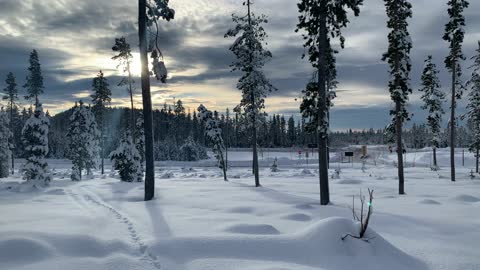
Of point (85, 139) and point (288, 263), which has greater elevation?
point (85, 139)

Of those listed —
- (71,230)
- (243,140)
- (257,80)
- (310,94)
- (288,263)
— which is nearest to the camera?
(288,263)

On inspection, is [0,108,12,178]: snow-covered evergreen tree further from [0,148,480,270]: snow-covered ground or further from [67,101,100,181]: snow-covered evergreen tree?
[0,148,480,270]: snow-covered ground

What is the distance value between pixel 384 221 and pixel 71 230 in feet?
29.5

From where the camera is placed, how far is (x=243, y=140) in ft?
429

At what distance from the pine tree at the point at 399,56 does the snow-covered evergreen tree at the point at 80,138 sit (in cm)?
3681

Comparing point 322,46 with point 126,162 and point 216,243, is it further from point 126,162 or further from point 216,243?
point 126,162

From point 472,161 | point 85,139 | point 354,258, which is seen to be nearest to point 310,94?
point 354,258

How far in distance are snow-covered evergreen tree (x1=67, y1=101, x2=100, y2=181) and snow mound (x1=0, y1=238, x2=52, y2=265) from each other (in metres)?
41.3

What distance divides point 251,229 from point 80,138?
45372 millimetres

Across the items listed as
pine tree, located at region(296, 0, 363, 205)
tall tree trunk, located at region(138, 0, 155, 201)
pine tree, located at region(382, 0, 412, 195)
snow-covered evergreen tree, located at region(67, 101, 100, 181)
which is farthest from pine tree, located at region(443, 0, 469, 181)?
snow-covered evergreen tree, located at region(67, 101, 100, 181)

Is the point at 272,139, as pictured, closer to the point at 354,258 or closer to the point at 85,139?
the point at 85,139

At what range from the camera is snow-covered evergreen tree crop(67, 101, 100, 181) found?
4712cm

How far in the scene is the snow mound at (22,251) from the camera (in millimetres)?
6487

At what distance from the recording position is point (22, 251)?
6.74 meters
